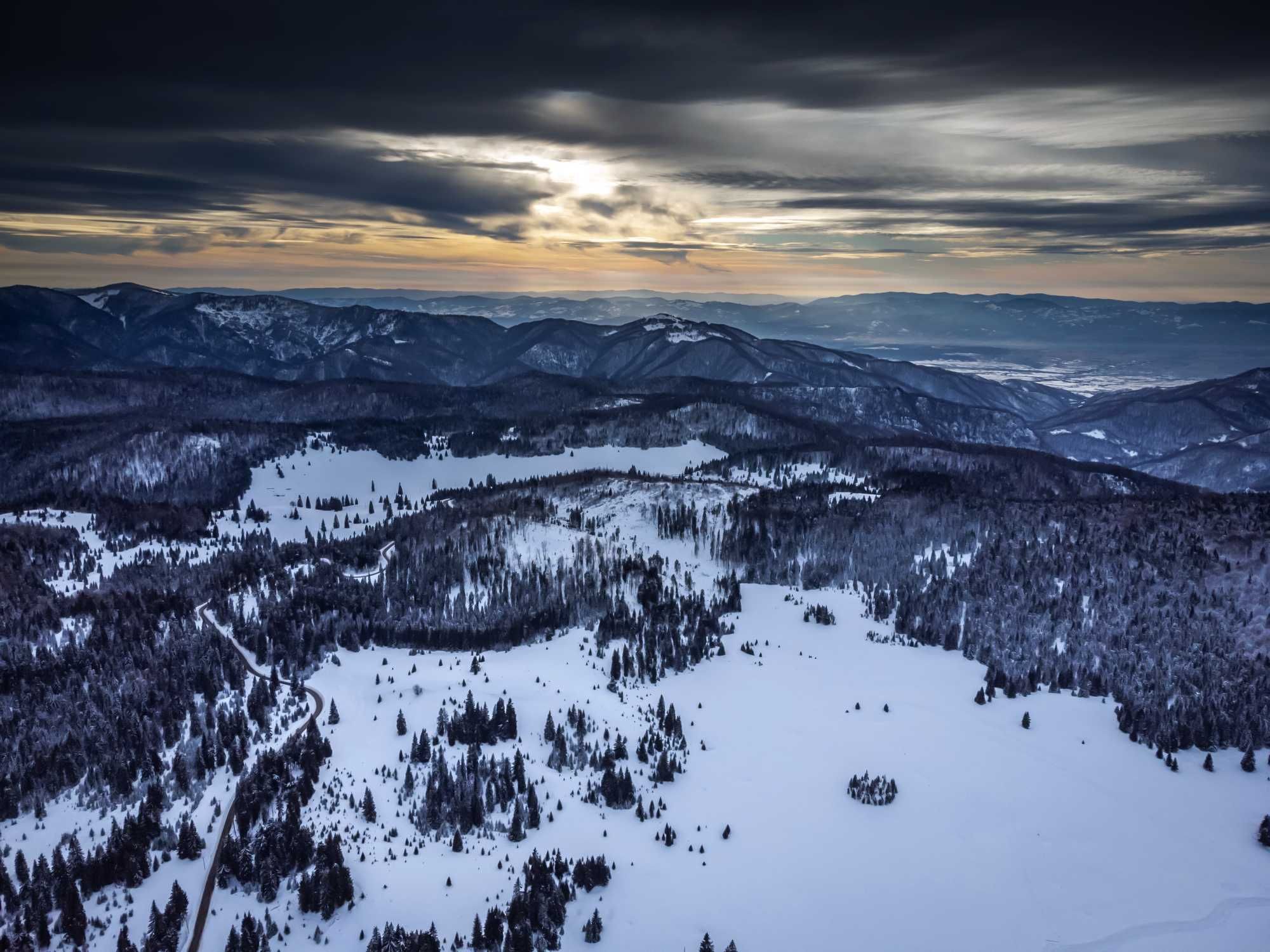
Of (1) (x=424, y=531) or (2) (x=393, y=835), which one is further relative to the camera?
(1) (x=424, y=531)

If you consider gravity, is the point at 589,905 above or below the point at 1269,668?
below

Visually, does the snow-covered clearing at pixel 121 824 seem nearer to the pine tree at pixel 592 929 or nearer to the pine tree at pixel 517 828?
the pine tree at pixel 517 828

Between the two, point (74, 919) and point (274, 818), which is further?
point (274, 818)

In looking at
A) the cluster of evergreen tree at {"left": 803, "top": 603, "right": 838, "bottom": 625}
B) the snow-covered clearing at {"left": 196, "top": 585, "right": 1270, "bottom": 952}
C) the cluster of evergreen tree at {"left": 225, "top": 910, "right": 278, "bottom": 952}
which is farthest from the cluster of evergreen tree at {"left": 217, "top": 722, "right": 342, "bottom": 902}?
the cluster of evergreen tree at {"left": 803, "top": 603, "right": 838, "bottom": 625}

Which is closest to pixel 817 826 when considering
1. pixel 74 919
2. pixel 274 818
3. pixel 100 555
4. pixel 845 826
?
pixel 845 826

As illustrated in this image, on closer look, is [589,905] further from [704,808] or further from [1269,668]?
[1269,668]

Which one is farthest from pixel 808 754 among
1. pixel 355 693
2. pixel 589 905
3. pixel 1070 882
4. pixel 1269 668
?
pixel 1269 668

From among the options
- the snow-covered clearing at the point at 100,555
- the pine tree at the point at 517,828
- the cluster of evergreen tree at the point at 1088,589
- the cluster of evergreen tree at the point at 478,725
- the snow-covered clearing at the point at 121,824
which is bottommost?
the snow-covered clearing at the point at 100,555

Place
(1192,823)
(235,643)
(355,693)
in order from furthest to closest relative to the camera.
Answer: (235,643), (355,693), (1192,823)

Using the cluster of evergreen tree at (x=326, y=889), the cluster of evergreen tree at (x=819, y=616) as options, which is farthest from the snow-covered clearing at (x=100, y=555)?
the cluster of evergreen tree at (x=819, y=616)

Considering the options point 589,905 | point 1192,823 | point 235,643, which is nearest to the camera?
point 589,905

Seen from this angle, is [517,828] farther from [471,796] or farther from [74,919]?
[74,919]
